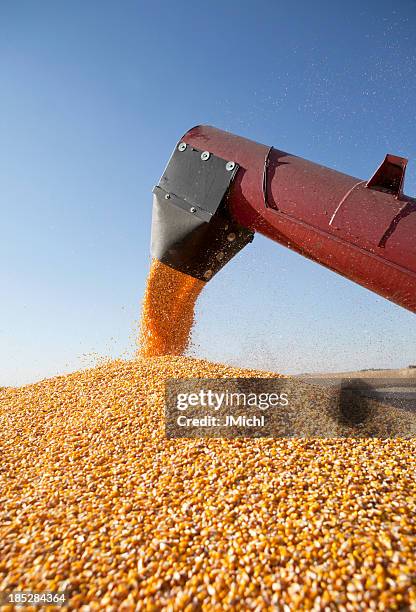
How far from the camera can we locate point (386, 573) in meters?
1.88

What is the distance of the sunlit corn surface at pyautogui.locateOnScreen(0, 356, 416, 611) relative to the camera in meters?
1.85

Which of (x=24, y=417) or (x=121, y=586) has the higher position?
(x=24, y=417)

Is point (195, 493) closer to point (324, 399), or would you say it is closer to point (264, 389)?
point (264, 389)

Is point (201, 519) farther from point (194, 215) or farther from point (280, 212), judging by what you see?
point (194, 215)

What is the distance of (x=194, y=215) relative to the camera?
430 cm

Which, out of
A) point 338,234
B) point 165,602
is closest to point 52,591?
point 165,602

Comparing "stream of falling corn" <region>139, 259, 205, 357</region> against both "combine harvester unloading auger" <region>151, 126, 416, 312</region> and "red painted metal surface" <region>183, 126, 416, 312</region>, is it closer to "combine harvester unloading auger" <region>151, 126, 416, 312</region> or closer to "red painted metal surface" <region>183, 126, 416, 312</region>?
"combine harvester unloading auger" <region>151, 126, 416, 312</region>

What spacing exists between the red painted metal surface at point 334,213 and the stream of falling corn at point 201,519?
1.52 m

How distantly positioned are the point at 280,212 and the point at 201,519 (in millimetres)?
2811

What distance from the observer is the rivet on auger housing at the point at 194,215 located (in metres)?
4.29

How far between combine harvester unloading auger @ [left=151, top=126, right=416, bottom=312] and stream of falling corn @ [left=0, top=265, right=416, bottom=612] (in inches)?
62.5

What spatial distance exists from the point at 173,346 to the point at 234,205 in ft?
7.32

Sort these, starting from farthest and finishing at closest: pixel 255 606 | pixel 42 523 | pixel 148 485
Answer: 1. pixel 148 485
2. pixel 42 523
3. pixel 255 606

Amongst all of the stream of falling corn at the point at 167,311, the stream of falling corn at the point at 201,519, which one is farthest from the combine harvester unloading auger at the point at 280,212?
the stream of falling corn at the point at 201,519
